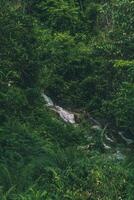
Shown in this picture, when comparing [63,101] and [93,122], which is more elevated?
[63,101]

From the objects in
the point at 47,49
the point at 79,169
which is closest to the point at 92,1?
the point at 47,49

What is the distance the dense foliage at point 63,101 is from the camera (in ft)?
40.5

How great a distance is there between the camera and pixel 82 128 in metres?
16.8

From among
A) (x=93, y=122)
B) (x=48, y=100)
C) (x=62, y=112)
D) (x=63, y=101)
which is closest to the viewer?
(x=62, y=112)

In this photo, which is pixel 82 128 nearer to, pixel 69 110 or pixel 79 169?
pixel 69 110

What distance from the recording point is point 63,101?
746 inches

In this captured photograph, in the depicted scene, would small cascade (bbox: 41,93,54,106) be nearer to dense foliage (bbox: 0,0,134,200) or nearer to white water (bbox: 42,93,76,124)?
white water (bbox: 42,93,76,124)

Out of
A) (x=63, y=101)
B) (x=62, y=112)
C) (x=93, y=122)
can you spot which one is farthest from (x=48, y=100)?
(x=93, y=122)

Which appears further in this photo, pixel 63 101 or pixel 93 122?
pixel 63 101

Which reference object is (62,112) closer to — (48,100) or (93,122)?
(48,100)

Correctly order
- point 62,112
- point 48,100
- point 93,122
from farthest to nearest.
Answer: point 48,100, point 93,122, point 62,112

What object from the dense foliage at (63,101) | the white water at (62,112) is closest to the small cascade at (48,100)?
the white water at (62,112)

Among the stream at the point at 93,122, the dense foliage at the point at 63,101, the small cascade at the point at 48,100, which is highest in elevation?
the dense foliage at the point at 63,101

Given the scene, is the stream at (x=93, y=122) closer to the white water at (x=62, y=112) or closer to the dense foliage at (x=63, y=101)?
the white water at (x=62, y=112)
